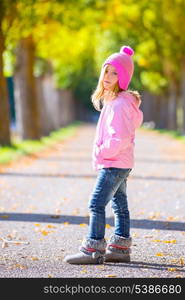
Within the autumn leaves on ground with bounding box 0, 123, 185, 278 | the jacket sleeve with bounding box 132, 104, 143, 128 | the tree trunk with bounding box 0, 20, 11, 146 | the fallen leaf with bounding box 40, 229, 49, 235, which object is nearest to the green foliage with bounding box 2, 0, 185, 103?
the tree trunk with bounding box 0, 20, 11, 146

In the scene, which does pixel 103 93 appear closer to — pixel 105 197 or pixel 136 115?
pixel 136 115

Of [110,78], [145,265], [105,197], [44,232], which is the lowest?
[44,232]

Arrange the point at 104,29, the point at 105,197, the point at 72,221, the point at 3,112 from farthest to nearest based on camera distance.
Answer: the point at 104,29 → the point at 3,112 → the point at 72,221 → the point at 105,197

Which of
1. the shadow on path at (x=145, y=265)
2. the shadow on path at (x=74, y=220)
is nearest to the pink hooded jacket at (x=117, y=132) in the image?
the shadow on path at (x=145, y=265)

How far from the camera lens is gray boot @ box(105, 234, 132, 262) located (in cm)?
700

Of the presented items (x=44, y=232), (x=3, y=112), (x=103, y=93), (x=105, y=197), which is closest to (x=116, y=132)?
(x=103, y=93)

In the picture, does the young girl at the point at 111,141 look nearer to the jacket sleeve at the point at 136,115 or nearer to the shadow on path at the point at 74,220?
the jacket sleeve at the point at 136,115

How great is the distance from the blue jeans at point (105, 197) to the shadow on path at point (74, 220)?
181 centimetres

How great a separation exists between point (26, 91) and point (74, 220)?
65.8ft

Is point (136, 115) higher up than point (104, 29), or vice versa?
point (136, 115)

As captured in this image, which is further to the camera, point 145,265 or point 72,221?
point 72,221

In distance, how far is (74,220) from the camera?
9633 millimetres

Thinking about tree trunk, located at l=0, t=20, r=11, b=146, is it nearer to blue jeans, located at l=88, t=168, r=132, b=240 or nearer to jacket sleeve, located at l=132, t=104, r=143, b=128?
blue jeans, located at l=88, t=168, r=132, b=240

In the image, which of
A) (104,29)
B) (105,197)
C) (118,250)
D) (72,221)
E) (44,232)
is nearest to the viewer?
(105,197)
